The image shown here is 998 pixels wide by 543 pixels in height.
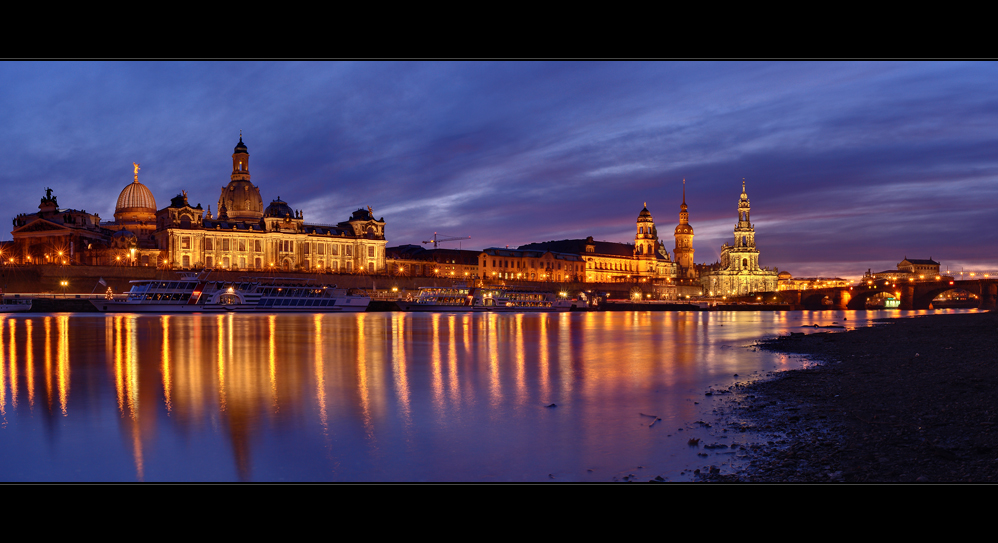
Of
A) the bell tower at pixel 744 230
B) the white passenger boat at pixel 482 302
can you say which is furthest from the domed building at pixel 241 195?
the bell tower at pixel 744 230

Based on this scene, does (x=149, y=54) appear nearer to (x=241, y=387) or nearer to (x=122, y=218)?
(x=241, y=387)

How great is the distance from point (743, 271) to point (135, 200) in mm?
144769

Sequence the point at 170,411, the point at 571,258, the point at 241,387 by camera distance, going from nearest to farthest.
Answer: the point at 170,411, the point at 241,387, the point at 571,258

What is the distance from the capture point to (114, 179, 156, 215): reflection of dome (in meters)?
134

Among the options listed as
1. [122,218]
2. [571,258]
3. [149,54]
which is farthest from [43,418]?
[571,258]

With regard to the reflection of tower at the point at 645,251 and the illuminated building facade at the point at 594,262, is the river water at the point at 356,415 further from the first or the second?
the reflection of tower at the point at 645,251

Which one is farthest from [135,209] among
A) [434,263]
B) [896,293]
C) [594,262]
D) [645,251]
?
[896,293]

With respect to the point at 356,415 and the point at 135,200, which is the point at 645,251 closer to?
the point at 135,200

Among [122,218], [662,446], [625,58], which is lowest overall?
[662,446]

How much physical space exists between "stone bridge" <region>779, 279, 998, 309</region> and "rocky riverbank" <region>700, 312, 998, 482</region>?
105021mm

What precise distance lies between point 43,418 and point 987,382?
2001cm

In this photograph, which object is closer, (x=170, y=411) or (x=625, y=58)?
(x=625, y=58)

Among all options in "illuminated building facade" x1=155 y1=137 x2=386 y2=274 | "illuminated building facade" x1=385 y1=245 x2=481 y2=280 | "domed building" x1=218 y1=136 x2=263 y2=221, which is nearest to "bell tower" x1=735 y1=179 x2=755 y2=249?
"illuminated building facade" x1=385 y1=245 x2=481 y2=280

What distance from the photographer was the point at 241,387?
1723 centimetres
